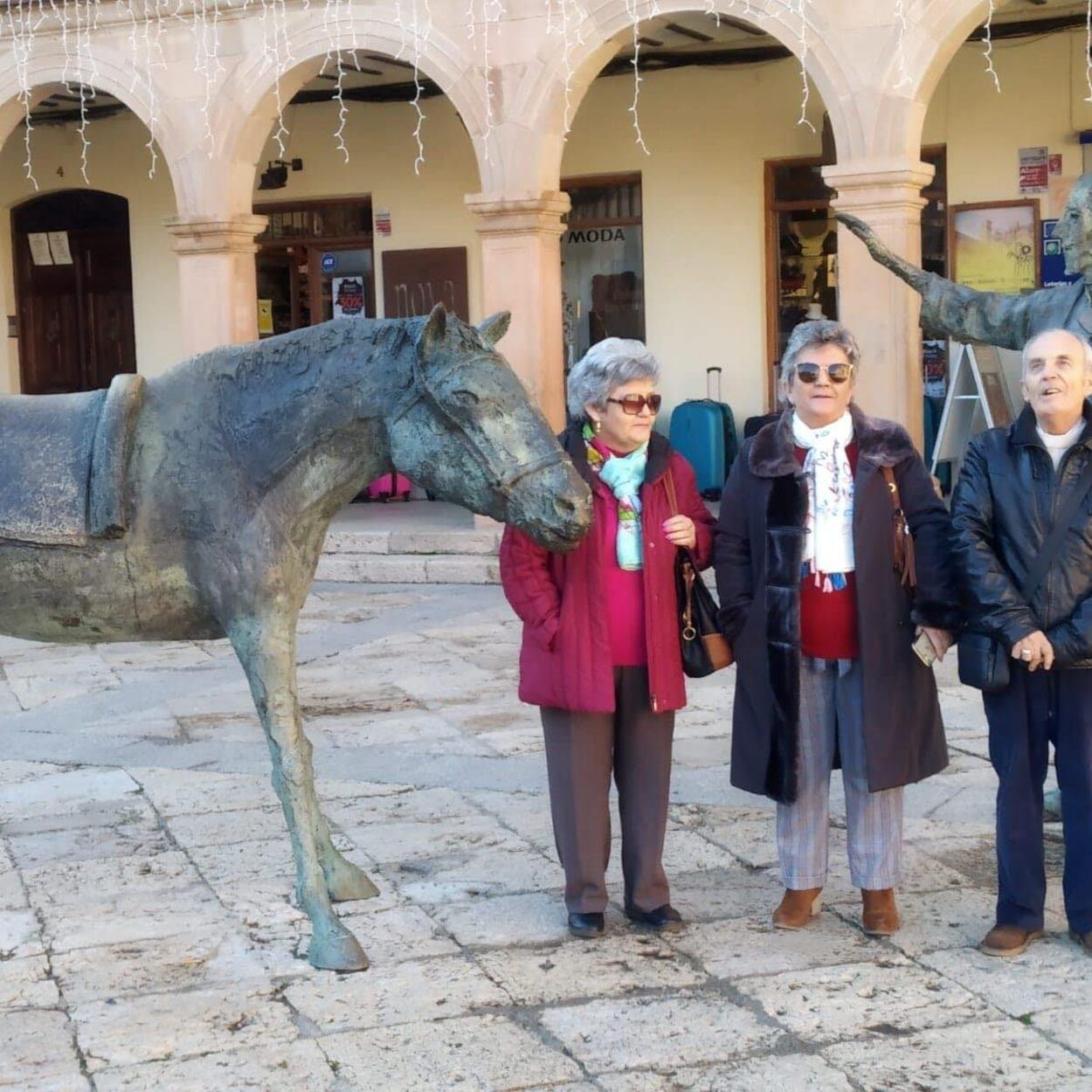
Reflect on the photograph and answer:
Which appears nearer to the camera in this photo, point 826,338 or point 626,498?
point 826,338

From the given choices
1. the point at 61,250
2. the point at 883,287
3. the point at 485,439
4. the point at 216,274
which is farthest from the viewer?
the point at 61,250

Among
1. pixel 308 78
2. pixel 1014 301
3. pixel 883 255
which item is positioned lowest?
pixel 1014 301

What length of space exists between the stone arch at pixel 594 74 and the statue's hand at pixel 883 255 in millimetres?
5191

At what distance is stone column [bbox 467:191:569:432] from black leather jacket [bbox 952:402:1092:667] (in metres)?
7.52

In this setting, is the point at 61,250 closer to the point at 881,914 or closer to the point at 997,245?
the point at 997,245

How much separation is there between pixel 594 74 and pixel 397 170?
434 cm

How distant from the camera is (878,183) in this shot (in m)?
10.8

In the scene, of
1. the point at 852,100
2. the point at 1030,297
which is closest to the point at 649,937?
the point at 1030,297

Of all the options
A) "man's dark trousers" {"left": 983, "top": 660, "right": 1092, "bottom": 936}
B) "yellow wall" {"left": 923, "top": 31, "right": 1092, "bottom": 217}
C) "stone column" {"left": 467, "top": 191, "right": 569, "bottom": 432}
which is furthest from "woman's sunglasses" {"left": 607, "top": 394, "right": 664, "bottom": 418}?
"yellow wall" {"left": 923, "top": 31, "right": 1092, "bottom": 217}

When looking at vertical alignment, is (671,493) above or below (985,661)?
above

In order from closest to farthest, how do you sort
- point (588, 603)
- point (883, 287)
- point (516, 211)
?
point (588, 603), point (883, 287), point (516, 211)

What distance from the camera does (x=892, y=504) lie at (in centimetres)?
454

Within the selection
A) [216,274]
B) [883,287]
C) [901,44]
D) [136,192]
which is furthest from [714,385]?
[136,192]

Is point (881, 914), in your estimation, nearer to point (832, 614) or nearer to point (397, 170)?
point (832, 614)
